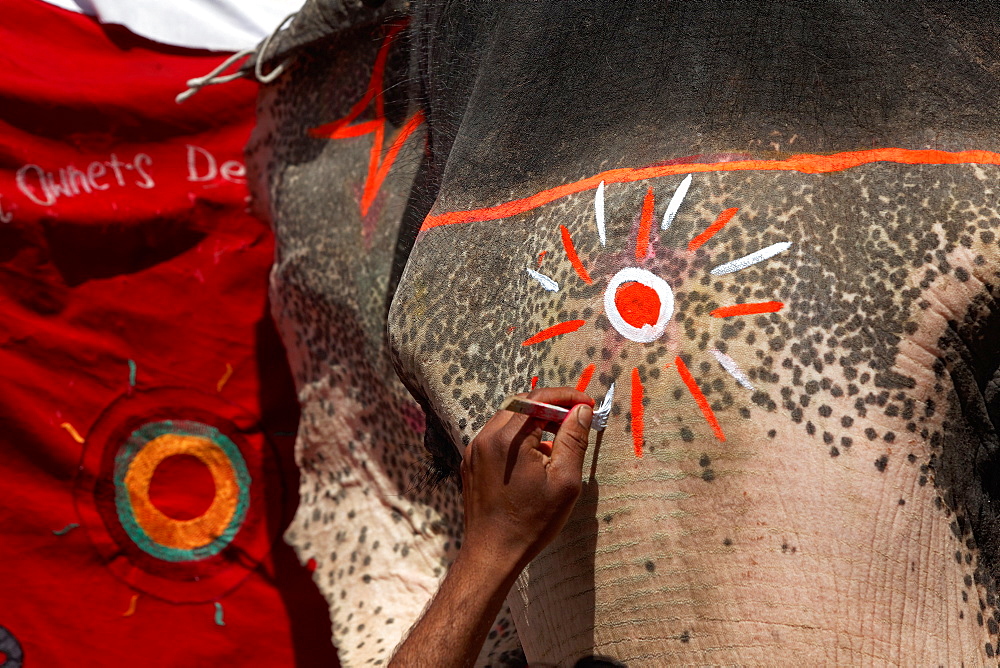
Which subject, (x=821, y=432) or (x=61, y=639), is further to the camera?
(x=61, y=639)


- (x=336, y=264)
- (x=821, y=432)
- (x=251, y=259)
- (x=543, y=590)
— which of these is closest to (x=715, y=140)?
(x=821, y=432)

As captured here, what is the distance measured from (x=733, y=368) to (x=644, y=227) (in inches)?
5.8

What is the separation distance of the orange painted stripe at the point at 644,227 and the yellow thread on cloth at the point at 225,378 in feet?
2.96

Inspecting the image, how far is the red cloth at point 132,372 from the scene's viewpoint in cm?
150

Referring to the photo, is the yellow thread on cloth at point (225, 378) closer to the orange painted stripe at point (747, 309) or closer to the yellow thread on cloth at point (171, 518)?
the yellow thread on cloth at point (171, 518)

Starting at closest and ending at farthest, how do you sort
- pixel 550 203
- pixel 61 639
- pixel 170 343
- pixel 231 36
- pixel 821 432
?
pixel 821 432 → pixel 550 203 → pixel 61 639 → pixel 170 343 → pixel 231 36

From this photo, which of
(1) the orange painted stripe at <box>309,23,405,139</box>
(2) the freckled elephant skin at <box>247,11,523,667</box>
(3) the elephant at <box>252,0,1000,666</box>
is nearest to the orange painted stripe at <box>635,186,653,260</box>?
(3) the elephant at <box>252,0,1000,666</box>

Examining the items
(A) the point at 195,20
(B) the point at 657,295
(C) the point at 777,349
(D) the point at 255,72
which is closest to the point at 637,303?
(B) the point at 657,295

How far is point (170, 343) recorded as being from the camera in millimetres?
1603

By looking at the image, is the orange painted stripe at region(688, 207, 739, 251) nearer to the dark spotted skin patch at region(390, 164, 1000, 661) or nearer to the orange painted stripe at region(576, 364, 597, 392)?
the dark spotted skin patch at region(390, 164, 1000, 661)

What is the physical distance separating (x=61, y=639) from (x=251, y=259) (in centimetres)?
62

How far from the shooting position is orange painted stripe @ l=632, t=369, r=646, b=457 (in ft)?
2.85

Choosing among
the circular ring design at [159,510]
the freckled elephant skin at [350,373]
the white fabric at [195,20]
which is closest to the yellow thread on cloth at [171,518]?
the circular ring design at [159,510]

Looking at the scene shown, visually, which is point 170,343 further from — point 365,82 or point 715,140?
point 715,140
